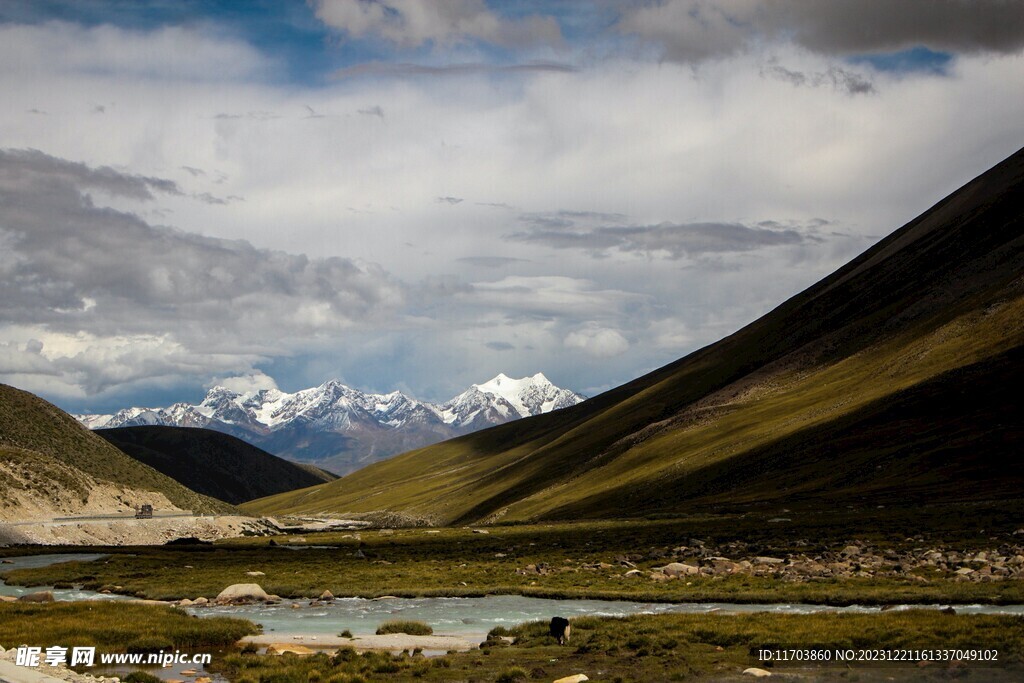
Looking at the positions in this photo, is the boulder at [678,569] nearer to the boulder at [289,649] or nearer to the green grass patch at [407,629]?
the green grass patch at [407,629]

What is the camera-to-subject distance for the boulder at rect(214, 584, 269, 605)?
6125cm

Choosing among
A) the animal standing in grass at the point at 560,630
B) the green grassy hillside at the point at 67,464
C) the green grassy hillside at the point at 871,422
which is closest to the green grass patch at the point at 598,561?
the animal standing in grass at the point at 560,630

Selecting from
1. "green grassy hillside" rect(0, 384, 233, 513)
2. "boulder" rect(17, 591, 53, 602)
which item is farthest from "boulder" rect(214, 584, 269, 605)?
"green grassy hillside" rect(0, 384, 233, 513)

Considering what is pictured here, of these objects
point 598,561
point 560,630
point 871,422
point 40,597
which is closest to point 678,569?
point 598,561

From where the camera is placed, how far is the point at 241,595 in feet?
204

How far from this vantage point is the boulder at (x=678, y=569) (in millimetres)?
63719

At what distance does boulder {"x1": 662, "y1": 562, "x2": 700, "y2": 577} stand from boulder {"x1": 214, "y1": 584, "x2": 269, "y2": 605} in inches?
1118

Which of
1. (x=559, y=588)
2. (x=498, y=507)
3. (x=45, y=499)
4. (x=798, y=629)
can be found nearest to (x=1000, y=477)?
(x=559, y=588)

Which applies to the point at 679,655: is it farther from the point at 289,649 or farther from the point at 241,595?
the point at 241,595

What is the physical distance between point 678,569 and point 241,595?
3077cm

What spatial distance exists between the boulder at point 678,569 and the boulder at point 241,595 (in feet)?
93.1

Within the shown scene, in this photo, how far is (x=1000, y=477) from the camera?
306 ft

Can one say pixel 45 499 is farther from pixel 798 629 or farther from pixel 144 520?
pixel 798 629

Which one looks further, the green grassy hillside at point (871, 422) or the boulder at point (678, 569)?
the green grassy hillside at point (871, 422)
